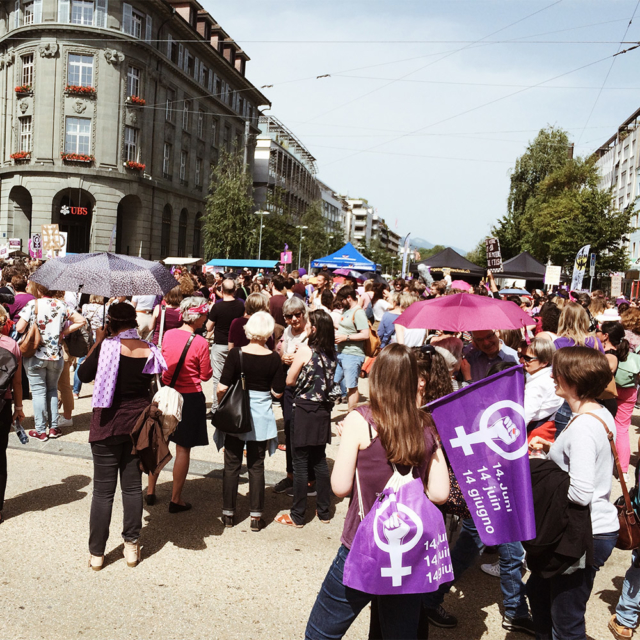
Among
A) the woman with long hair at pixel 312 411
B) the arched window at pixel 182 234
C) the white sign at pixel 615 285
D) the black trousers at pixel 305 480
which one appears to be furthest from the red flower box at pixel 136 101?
the black trousers at pixel 305 480

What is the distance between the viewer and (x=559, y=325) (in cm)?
669

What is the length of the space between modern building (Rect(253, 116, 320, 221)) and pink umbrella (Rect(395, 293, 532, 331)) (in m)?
46.7

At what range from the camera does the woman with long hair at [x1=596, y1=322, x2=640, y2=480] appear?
6.66 metres

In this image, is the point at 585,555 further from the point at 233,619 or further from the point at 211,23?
the point at 211,23

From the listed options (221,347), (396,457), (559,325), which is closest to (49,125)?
(221,347)

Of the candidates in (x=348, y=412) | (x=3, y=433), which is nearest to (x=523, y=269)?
(x=348, y=412)

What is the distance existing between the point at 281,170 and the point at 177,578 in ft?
234

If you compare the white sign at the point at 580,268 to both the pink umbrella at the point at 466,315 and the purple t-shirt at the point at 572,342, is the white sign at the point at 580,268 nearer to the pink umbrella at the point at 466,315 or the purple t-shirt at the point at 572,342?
the purple t-shirt at the point at 572,342

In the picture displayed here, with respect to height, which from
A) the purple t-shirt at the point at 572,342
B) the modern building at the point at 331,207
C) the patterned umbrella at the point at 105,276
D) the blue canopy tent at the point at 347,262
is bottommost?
the purple t-shirt at the point at 572,342

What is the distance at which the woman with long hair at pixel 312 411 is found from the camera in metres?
5.42

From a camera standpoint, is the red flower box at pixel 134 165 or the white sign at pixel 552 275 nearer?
the white sign at pixel 552 275

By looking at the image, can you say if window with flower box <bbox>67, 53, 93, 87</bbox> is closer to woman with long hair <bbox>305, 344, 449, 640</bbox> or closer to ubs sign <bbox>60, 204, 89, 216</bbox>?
ubs sign <bbox>60, 204, 89, 216</bbox>

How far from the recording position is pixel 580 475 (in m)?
2.96

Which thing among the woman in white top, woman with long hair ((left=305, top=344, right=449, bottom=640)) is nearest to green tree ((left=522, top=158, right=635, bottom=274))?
the woman in white top
